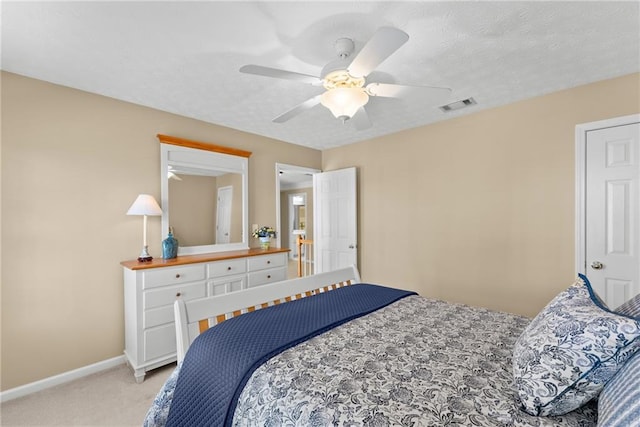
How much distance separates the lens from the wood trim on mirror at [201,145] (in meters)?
2.98

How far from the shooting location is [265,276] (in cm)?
334

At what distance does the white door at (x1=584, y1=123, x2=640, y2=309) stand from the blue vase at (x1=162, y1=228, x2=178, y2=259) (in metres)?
3.85

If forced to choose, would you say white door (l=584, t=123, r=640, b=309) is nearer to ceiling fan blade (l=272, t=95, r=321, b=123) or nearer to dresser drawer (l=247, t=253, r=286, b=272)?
ceiling fan blade (l=272, t=95, r=321, b=123)

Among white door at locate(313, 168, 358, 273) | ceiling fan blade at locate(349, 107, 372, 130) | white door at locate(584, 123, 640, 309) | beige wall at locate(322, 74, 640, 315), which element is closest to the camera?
ceiling fan blade at locate(349, 107, 372, 130)

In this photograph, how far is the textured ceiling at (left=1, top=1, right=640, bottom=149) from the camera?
5.17ft

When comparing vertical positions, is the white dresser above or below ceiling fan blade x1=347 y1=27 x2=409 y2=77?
below

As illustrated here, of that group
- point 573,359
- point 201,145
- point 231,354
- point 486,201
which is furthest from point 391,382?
point 201,145

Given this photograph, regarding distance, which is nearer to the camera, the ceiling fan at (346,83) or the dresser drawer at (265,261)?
the ceiling fan at (346,83)

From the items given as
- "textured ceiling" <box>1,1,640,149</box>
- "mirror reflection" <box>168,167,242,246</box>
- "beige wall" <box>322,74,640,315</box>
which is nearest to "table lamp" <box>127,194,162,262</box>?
"mirror reflection" <box>168,167,242,246</box>

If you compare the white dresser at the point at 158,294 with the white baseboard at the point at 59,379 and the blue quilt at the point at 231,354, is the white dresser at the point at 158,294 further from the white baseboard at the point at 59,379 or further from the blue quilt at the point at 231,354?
the blue quilt at the point at 231,354

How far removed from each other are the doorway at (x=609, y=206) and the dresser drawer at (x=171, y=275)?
3520mm

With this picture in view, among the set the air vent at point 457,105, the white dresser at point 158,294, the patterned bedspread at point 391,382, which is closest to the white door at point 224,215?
the white dresser at point 158,294

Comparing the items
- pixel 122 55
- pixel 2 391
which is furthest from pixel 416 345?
pixel 2 391

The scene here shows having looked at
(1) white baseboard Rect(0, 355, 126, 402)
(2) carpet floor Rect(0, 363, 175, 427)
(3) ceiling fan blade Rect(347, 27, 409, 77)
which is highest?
(3) ceiling fan blade Rect(347, 27, 409, 77)
